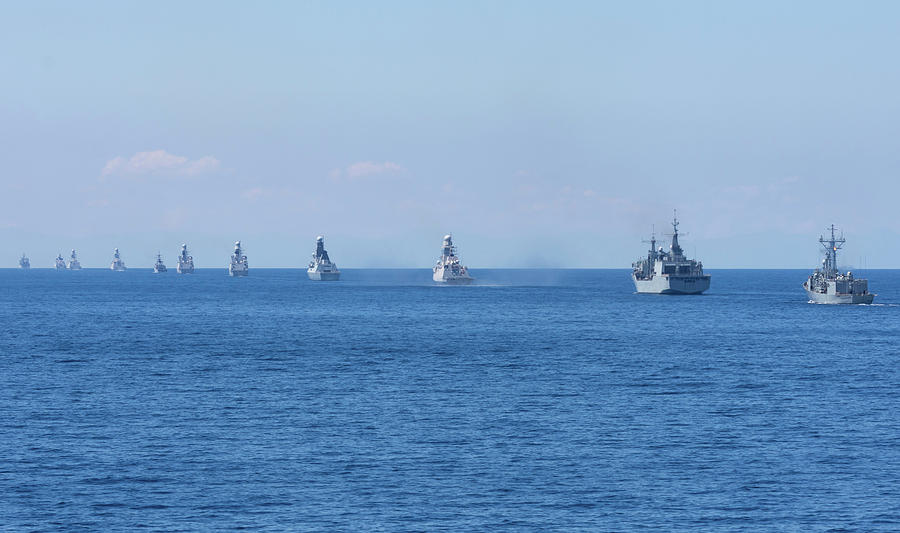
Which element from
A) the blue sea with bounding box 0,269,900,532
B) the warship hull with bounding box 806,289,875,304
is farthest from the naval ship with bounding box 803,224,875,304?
the blue sea with bounding box 0,269,900,532

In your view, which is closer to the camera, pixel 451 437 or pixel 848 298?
pixel 451 437

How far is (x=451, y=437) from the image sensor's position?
59094 millimetres

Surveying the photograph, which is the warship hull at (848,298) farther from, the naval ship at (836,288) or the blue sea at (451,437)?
the blue sea at (451,437)

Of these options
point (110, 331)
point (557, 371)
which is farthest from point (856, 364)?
point (110, 331)

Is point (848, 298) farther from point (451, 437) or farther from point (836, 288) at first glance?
point (451, 437)

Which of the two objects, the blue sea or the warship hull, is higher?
the warship hull

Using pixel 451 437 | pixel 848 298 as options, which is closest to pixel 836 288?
pixel 848 298

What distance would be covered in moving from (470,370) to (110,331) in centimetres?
6732

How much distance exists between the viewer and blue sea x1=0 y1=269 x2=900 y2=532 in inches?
1715

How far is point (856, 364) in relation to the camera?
96.8 meters

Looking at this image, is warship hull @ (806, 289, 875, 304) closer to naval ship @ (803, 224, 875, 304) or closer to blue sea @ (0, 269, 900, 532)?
naval ship @ (803, 224, 875, 304)

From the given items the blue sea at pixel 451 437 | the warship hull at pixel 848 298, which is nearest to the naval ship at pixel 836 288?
the warship hull at pixel 848 298

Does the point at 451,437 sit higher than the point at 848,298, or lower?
lower

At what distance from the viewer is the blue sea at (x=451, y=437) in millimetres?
43562
